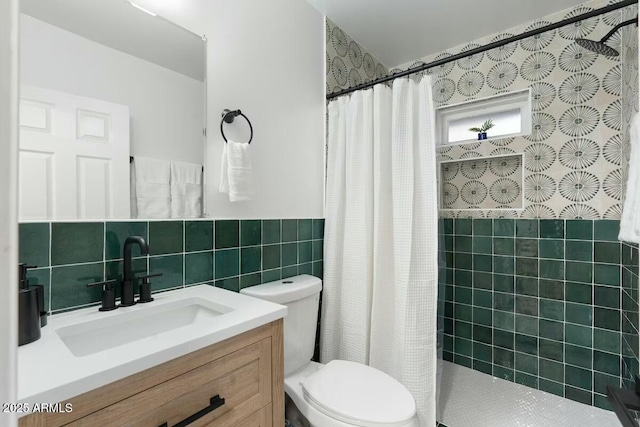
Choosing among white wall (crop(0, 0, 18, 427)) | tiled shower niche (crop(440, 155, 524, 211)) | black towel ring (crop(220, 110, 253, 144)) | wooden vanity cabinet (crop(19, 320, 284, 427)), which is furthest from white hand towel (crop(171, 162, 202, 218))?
tiled shower niche (crop(440, 155, 524, 211))

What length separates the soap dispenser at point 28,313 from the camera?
0.74 meters

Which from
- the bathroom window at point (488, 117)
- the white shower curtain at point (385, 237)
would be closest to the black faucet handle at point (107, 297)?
the white shower curtain at point (385, 237)

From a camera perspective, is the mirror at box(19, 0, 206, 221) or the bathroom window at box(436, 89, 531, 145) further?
the bathroom window at box(436, 89, 531, 145)

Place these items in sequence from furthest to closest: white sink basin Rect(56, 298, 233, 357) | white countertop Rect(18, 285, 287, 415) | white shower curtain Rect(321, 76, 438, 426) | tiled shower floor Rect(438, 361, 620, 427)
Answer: tiled shower floor Rect(438, 361, 620, 427), white shower curtain Rect(321, 76, 438, 426), white sink basin Rect(56, 298, 233, 357), white countertop Rect(18, 285, 287, 415)

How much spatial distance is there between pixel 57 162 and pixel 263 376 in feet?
3.15

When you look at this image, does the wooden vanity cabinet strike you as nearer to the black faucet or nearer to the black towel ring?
the black faucet

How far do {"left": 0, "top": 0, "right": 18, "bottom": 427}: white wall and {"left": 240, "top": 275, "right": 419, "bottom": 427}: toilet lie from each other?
3.69ft

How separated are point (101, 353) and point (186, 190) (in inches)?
29.6

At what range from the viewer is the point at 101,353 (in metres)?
0.69

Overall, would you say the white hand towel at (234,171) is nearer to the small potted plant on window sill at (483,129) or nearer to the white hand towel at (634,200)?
the white hand towel at (634,200)

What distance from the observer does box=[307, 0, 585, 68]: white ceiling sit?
1935 mm

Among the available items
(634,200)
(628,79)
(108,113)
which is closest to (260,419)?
(108,113)

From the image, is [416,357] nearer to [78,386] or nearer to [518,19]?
[78,386]

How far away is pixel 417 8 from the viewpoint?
77.9 inches
